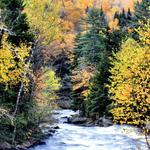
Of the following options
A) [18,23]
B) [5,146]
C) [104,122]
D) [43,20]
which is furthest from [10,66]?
[104,122]

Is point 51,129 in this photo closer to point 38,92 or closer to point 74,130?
point 74,130

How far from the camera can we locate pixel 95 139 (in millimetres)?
36000

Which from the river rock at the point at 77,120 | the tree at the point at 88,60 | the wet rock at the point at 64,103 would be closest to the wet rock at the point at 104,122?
the river rock at the point at 77,120

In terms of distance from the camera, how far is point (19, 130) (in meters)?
30.0

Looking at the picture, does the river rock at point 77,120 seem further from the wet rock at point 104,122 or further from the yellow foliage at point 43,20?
the yellow foliage at point 43,20

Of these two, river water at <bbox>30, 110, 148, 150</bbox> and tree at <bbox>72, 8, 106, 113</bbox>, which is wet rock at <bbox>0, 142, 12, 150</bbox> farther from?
tree at <bbox>72, 8, 106, 113</bbox>

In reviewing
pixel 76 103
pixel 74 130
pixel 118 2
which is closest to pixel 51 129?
→ pixel 74 130

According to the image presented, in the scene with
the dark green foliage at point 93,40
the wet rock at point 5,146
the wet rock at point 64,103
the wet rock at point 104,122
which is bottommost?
the wet rock at point 5,146

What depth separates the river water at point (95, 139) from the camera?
104ft

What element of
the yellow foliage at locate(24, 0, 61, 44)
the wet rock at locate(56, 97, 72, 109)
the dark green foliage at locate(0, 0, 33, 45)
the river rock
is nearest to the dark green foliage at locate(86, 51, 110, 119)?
the river rock

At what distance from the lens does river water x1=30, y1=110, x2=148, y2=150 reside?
31.8 metres

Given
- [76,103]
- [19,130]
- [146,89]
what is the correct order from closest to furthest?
[146,89]
[19,130]
[76,103]

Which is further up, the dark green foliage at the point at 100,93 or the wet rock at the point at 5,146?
the dark green foliage at the point at 100,93

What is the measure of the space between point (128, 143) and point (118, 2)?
397 ft
